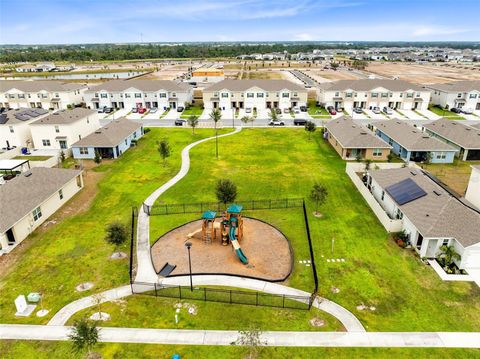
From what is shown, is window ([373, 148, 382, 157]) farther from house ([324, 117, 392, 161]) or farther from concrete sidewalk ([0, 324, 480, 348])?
concrete sidewalk ([0, 324, 480, 348])

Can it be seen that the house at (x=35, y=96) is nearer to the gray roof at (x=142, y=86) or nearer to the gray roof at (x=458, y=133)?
the gray roof at (x=142, y=86)

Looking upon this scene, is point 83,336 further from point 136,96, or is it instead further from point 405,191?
point 136,96

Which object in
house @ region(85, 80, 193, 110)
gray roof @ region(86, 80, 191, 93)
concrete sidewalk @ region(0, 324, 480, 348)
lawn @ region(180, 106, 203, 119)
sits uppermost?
gray roof @ region(86, 80, 191, 93)

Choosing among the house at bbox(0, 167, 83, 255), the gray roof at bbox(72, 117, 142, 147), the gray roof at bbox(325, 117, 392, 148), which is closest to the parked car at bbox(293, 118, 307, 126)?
the gray roof at bbox(325, 117, 392, 148)

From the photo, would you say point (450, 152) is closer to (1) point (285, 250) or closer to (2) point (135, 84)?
(1) point (285, 250)

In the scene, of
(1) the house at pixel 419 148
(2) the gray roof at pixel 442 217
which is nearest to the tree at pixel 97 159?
(2) the gray roof at pixel 442 217

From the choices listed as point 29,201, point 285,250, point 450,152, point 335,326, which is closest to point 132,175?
point 29,201
